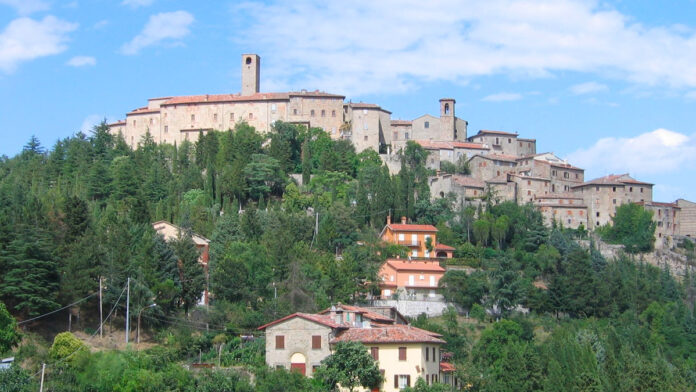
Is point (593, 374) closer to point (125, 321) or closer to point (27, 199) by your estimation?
point (125, 321)

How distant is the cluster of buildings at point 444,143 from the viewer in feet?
316

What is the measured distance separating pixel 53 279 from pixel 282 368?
1448 centimetres

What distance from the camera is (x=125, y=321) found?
183 feet

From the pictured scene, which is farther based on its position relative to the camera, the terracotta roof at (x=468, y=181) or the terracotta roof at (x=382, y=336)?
the terracotta roof at (x=468, y=181)

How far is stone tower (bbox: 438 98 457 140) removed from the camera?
107 meters

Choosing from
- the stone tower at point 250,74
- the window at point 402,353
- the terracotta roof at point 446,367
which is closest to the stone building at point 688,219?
the stone tower at point 250,74

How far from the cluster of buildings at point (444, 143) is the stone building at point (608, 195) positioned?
0.30ft

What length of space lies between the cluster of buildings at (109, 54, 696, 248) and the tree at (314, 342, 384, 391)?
155ft

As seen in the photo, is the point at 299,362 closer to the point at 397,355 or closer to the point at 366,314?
the point at 397,355

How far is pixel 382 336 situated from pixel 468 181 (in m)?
47.8

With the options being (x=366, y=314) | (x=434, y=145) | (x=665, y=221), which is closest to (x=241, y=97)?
(x=434, y=145)

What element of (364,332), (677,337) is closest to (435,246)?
(677,337)

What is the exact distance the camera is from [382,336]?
47.6 meters

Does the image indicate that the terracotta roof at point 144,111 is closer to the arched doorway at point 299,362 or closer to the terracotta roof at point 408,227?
the terracotta roof at point 408,227
